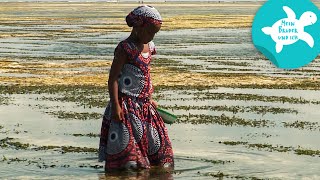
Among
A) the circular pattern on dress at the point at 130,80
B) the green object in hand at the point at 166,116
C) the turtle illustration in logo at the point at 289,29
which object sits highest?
the turtle illustration in logo at the point at 289,29

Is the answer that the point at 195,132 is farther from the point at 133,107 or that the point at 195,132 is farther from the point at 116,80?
the point at 116,80

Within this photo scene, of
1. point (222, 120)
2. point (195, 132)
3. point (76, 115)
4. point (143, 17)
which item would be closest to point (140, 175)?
point (143, 17)

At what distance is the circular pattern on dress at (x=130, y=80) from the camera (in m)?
8.71

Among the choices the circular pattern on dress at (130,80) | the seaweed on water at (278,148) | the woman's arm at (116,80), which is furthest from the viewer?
the seaweed on water at (278,148)

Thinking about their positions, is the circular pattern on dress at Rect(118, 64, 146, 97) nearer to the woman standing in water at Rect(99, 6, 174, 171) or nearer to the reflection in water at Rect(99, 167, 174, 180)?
the woman standing in water at Rect(99, 6, 174, 171)

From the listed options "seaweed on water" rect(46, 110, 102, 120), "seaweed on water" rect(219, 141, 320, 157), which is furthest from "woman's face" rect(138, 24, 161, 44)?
"seaweed on water" rect(46, 110, 102, 120)

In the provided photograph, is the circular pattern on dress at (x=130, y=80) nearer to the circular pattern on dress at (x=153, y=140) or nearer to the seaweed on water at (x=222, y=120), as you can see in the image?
the circular pattern on dress at (x=153, y=140)

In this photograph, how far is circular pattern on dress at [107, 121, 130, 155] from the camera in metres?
8.73

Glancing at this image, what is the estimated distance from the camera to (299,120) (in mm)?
13617

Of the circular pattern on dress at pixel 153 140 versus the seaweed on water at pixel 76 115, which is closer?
the circular pattern on dress at pixel 153 140

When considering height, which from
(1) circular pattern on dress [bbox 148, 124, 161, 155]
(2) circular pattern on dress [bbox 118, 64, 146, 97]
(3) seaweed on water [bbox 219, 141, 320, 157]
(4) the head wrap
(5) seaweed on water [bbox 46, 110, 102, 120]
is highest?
(4) the head wrap

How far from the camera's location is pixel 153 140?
8.91 meters

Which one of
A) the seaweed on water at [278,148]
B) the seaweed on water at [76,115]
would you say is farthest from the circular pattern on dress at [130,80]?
the seaweed on water at [76,115]

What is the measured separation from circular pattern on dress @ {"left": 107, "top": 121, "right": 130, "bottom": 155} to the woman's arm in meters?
0.15
